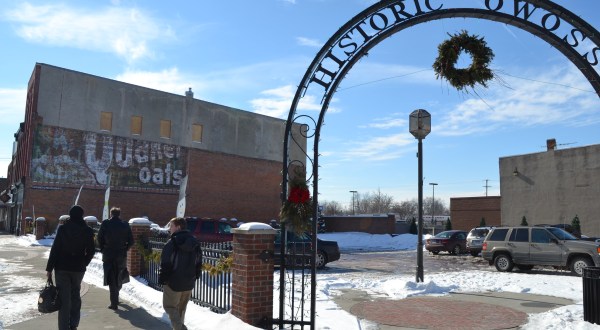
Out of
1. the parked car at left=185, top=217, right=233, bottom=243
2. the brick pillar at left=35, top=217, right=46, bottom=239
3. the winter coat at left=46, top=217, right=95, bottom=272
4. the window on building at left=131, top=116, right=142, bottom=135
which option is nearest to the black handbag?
the winter coat at left=46, top=217, right=95, bottom=272

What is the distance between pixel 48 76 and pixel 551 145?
35545mm

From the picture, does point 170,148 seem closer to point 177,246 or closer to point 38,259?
point 38,259

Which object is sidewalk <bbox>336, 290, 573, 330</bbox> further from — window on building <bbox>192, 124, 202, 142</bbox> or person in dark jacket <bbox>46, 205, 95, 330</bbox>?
window on building <bbox>192, 124, 202, 142</bbox>

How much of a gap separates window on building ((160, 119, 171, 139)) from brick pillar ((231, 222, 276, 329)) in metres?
34.9

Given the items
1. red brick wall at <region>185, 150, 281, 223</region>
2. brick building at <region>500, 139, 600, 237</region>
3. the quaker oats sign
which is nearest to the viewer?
brick building at <region>500, 139, 600, 237</region>

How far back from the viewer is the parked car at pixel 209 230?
17.5 m

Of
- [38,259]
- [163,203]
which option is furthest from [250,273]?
[163,203]

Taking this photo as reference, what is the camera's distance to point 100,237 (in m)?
9.67

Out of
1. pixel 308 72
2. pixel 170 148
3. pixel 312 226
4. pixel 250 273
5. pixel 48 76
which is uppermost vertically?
pixel 48 76

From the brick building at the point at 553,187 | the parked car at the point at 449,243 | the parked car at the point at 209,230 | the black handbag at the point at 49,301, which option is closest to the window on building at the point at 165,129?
the parked car at the point at 449,243

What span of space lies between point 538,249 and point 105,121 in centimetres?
3117

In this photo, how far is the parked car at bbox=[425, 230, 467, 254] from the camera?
88.1ft

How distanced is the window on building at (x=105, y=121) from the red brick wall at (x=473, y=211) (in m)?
27.6

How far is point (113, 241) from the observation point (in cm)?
962
